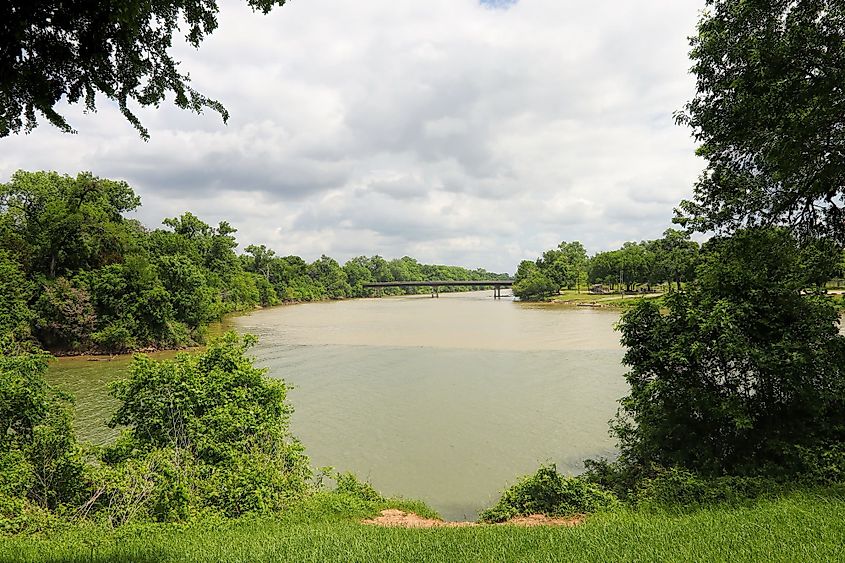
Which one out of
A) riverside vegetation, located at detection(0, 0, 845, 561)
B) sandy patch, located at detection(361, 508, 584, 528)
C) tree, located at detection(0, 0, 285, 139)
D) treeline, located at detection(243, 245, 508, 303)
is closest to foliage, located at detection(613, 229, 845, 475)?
riverside vegetation, located at detection(0, 0, 845, 561)

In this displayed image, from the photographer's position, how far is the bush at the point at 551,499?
7898 mm

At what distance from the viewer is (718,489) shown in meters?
7.00

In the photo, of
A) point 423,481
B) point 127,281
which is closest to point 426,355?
point 423,481

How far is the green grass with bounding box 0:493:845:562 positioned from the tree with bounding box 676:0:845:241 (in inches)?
189

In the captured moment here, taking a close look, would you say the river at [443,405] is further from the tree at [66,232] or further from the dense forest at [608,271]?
the dense forest at [608,271]

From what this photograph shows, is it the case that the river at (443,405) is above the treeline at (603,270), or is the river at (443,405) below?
below

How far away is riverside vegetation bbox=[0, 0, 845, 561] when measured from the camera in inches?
221

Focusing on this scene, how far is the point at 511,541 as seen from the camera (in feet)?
17.9

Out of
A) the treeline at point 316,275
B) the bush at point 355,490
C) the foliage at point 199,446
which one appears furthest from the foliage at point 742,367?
the treeline at point 316,275

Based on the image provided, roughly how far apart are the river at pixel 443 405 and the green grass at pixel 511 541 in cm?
370

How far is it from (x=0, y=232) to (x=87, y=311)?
764 cm

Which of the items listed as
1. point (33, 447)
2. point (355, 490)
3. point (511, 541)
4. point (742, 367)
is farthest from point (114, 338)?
point (742, 367)

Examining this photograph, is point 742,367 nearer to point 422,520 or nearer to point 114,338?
point 422,520

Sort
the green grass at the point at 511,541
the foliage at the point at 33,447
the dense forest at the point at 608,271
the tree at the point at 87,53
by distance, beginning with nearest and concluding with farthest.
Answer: the tree at the point at 87,53 → the green grass at the point at 511,541 → the foliage at the point at 33,447 → the dense forest at the point at 608,271
